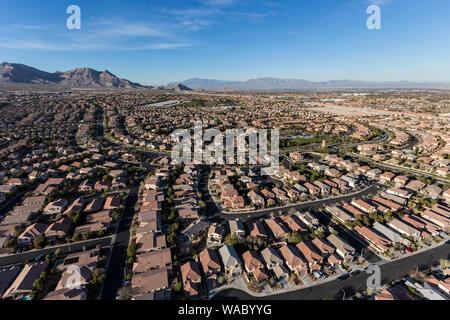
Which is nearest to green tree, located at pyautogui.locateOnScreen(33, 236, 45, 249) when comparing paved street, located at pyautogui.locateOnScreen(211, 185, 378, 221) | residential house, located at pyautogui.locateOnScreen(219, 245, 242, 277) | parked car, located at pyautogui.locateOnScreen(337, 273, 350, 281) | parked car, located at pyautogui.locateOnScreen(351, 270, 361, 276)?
paved street, located at pyautogui.locateOnScreen(211, 185, 378, 221)

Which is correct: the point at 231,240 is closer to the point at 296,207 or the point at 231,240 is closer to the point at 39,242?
the point at 296,207

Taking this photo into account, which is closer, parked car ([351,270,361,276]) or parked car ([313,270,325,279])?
parked car ([313,270,325,279])

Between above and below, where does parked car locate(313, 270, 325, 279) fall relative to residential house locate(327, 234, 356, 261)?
below

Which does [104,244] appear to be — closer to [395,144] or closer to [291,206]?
[291,206]

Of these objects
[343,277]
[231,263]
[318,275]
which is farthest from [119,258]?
[343,277]

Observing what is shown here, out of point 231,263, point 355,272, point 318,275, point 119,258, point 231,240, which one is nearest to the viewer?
point 318,275

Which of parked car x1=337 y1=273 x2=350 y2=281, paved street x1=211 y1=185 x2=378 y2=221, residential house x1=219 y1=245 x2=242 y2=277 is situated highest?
paved street x1=211 y1=185 x2=378 y2=221

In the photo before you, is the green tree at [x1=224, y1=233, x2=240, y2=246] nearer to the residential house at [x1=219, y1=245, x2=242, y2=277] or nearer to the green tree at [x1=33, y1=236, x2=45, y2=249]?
the residential house at [x1=219, y1=245, x2=242, y2=277]

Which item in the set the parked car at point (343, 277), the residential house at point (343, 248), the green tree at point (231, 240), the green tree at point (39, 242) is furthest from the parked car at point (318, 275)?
the green tree at point (39, 242)

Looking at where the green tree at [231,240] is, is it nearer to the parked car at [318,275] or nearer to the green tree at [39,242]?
the parked car at [318,275]

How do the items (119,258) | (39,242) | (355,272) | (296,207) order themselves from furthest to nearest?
(296,207) → (39,242) → (119,258) → (355,272)

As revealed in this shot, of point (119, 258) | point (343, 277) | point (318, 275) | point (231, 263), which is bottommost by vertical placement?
point (343, 277)
